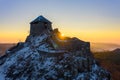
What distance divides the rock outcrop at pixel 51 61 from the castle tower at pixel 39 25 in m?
1.52

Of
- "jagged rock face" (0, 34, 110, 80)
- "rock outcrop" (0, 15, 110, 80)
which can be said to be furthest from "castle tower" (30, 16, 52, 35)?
"jagged rock face" (0, 34, 110, 80)

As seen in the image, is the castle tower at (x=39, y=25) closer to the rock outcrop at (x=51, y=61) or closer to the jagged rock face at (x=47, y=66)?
the rock outcrop at (x=51, y=61)

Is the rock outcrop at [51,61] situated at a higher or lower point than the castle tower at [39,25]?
lower

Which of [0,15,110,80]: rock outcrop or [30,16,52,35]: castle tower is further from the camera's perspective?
[30,16,52,35]: castle tower

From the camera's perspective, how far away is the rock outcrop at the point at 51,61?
2665 inches

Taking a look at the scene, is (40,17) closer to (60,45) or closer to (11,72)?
(60,45)

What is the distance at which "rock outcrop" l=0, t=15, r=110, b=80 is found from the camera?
222ft

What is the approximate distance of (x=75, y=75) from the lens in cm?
6700

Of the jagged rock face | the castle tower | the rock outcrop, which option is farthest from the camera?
the castle tower

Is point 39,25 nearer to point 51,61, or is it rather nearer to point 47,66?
point 51,61

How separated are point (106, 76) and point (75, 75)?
13950mm

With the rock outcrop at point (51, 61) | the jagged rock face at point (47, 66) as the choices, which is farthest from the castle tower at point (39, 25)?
the jagged rock face at point (47, 66)

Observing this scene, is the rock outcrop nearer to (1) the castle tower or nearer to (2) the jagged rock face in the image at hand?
(2) the jagged rock face

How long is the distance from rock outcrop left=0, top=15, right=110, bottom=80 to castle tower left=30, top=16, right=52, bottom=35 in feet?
4.97
